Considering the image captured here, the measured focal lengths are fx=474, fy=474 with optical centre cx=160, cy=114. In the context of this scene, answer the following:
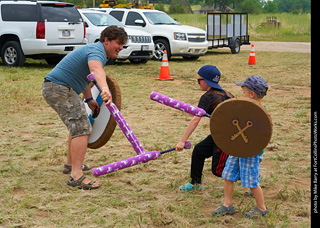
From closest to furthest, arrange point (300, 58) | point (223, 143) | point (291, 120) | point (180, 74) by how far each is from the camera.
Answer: point (223, 143) < point (291, 120) < point (180, 74) < point (300, 58)

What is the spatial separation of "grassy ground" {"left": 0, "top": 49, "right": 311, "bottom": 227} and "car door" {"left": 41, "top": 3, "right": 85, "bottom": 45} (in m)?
3.93

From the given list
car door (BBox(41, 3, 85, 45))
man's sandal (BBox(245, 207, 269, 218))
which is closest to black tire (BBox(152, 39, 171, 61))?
car door (BBox(41, 3, 85, 45))

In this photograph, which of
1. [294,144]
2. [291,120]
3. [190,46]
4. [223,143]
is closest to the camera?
[223,143]

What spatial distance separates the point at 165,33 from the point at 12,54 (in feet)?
17.8

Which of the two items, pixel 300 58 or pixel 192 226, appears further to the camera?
pixel 300 58

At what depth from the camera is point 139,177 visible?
16.2 feet

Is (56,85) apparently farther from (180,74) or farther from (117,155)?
(180,74)

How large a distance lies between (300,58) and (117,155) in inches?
554

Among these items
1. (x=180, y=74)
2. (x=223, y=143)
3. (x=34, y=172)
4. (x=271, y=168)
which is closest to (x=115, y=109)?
(x=223, y=143)

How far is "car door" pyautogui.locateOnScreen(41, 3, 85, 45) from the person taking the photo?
1316 cm

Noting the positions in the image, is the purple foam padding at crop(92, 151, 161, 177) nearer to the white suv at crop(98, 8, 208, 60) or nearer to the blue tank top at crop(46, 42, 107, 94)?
the blue tank top at crop(46, 42, 107, 94)

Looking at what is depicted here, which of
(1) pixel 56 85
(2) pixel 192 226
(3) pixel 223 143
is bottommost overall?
(2) pixel 192 226

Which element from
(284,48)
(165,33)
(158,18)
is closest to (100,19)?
(165,33)

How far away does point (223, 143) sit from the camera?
3.65 metres
